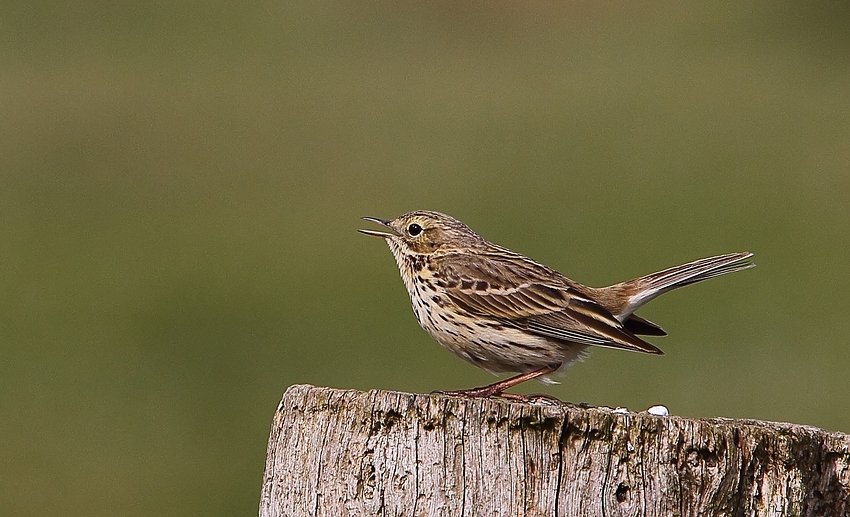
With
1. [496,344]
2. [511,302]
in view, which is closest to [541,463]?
[496,344]

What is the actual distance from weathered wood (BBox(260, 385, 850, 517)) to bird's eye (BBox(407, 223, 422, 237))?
3.65 meters

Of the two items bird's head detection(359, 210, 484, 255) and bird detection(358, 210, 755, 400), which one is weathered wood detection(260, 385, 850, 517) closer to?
bird detection(358, 210, 755, 400)

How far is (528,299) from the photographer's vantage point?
319 inches

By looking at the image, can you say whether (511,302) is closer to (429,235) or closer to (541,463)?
(429,235)

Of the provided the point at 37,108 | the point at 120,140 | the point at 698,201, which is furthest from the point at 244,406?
the point at 37,108

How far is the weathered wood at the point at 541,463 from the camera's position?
4816mm

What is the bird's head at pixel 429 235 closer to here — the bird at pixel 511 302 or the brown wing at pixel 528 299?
the bird at pixel 511 302

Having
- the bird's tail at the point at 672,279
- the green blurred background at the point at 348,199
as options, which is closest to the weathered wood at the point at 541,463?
the bird's tail at the point at 672,279

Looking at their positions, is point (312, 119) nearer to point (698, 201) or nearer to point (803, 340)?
point (698, 201)

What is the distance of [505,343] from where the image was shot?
306 inches

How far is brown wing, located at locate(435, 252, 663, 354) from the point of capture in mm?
7695

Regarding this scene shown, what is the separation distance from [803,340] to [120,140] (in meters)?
13.1

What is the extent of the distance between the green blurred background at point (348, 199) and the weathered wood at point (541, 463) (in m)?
8.03

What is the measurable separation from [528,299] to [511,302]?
123mm
